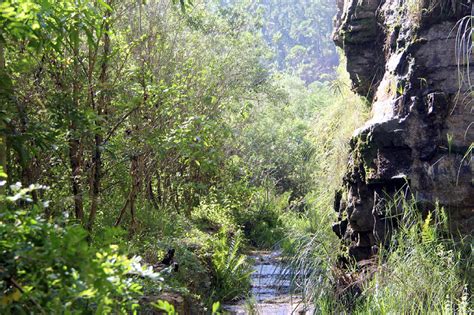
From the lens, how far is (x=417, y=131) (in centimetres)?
631

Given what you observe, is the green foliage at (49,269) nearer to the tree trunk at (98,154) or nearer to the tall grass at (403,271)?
the tree trunk at (98,154)

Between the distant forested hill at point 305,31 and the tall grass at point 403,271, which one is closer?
the tall grass at point 403,271

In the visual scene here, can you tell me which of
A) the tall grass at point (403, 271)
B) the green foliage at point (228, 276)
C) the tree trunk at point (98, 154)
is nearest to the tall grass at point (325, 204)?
the tall grass at point (403, 271)

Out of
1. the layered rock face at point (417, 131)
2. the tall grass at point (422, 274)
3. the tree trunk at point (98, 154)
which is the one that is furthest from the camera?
the layered rock face at point (417, 131)

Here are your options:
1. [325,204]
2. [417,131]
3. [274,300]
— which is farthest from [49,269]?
[325,204]

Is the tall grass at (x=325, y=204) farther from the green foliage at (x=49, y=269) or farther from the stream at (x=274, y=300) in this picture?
the green foliage at (x=49, y=269)

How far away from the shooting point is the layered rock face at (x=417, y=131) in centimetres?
606

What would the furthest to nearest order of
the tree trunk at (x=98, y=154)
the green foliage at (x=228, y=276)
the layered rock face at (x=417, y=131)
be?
the green foliage at (x=228, y=276)
the layered rock face at (x=417, y=131)
the tree trunk at (x=98, y=154)

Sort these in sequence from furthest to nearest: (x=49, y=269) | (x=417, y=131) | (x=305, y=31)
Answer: (x=305, y=31) < (x=417, y=131) < (x=49, y=269)

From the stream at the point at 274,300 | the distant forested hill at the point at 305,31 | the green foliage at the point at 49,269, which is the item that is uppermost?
the distant forested hill at the point at 305,31

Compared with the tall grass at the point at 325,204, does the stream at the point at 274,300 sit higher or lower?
lower

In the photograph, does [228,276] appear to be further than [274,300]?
Yes

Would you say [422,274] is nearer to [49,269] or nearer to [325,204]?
[325,204]

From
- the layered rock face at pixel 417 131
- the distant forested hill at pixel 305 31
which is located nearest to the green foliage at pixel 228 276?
the layered rock face at pixel 417 131
